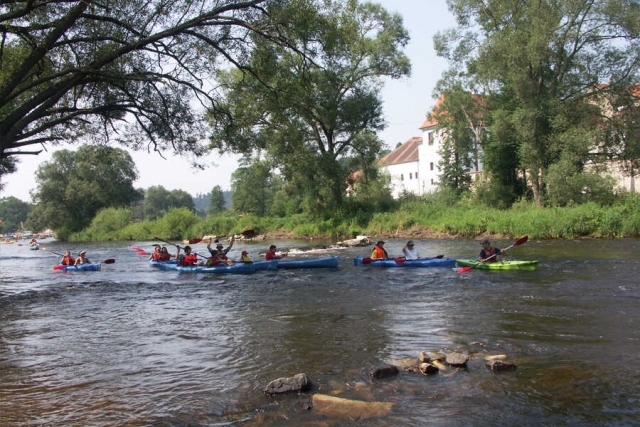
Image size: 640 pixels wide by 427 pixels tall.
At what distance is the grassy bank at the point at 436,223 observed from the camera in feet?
77.0

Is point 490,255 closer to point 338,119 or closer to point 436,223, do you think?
point 436,223

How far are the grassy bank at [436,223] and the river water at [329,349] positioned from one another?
935cm

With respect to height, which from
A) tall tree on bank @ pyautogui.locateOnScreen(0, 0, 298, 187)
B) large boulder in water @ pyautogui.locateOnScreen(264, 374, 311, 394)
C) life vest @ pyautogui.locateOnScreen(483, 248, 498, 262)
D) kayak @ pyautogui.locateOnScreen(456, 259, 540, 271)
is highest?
tall tree on bank @ pyautogui.locateOnScreen(0, 0, 298, 187)

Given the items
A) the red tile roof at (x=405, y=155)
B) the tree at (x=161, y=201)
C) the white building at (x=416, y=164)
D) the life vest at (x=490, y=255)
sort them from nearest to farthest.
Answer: the life vest at (x=490, y=255)
the white building at (x=416, y=164)
the red tile roof at (x=405, y=155)
the tree at (x=161, y=201)

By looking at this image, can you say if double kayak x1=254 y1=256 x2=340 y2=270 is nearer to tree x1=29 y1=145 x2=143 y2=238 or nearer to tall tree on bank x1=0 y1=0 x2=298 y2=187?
tall tree on bank x1=0 y1=0 x2=298 y2=187

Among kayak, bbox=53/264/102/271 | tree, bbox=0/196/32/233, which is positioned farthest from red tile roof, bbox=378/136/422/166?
tree, bbox=0/196/32/233

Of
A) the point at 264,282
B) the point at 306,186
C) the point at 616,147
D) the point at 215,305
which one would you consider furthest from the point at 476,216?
the point at 215,305

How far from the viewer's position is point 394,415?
5.16m

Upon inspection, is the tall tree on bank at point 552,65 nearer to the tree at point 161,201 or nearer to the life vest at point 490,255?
the life vest at point 490,255

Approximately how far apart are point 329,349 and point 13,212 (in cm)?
14640

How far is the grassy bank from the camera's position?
924 inches

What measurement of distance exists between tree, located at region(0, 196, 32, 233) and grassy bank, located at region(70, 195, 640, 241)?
297 feet

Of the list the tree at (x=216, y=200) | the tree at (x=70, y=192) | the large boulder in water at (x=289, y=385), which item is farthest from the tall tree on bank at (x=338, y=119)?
the tree at (x=216, y=200)

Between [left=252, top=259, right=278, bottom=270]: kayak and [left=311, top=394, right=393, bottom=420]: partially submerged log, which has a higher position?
[left=252, top=259, right=278, bottom=270]: kayak
